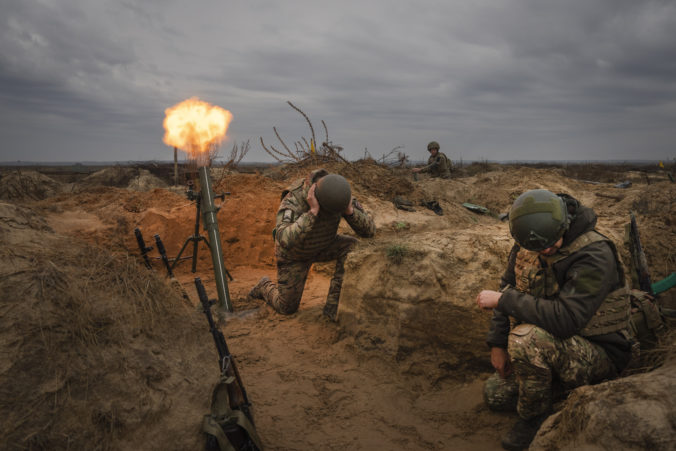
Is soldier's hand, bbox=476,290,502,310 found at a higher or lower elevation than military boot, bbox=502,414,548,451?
higher

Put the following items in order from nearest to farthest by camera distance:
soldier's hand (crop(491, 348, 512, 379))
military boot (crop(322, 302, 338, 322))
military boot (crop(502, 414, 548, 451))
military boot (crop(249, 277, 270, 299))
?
military boot (crop(502, 414, 548, 451)), soldier's hand (crop(491, 348, 512, 379)), military boot (crop(322, 302, 338, 322)), military boot (crop(249, 277, 270, 299))

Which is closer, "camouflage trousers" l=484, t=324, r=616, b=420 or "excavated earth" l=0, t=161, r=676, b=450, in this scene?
→ "excavated earth" l=0, t=161, r=676, b=450

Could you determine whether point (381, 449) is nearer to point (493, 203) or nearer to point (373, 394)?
point (373, 394)

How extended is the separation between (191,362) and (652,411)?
2.31m

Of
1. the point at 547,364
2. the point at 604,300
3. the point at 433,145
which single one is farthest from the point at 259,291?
the point at 433,145

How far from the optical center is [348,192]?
4312mm

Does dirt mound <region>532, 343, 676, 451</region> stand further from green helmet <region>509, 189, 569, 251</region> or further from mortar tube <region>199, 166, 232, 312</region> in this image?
mortar tube <region>199, 166, 232, 312</region>

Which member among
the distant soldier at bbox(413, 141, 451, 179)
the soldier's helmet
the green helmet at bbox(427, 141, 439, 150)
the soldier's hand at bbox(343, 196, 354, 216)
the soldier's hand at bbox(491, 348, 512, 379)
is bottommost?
the soldier's hand at bbox(491, 348, 512, 379)

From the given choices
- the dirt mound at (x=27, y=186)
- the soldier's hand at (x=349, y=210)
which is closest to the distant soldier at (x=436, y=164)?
the soldier's hand at (x=349, y=210)

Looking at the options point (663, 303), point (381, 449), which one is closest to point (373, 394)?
point (381, 449)

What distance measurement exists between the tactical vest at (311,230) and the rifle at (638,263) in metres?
2.95

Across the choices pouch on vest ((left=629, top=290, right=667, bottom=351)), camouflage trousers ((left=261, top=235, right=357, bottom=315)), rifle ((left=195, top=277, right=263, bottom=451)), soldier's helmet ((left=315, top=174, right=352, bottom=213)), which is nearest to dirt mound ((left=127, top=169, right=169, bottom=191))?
camouflage trousers ((left=261, top=235, right=357, bottom=315))

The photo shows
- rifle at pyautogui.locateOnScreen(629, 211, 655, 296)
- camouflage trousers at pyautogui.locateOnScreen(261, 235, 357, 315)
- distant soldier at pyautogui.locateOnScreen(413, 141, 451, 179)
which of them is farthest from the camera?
distant soldier at pyautogui.locateOnScreen(413, 141, 451, 179)

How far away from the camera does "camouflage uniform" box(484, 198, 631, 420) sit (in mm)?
2367
